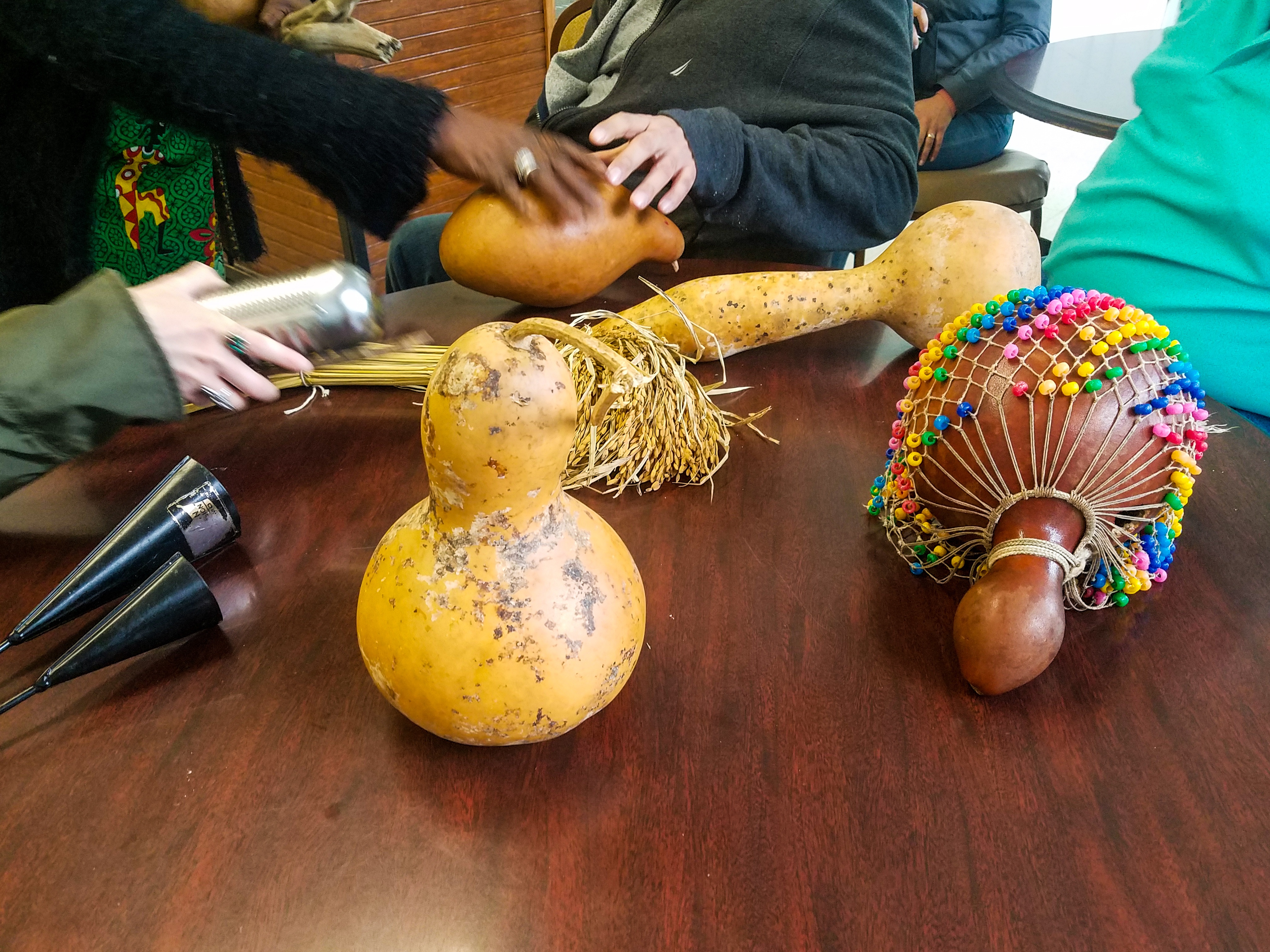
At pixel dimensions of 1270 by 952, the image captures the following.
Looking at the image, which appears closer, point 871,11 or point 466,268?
point 466,268

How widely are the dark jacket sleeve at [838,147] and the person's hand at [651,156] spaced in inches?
2.9

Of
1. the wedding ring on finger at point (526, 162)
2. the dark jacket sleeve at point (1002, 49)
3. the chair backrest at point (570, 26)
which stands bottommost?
the dark jacket sleeve at point (1002, 49)

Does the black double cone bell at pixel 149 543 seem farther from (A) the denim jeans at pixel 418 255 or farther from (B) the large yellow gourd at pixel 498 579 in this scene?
(A) the denim jeans at pixel 418 255

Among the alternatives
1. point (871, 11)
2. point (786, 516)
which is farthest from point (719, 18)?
point (786, 516)

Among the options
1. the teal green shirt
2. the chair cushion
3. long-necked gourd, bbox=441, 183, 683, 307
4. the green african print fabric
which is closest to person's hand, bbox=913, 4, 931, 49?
the chair cushion

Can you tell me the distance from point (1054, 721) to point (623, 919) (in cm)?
33

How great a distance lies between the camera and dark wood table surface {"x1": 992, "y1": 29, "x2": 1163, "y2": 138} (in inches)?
65.6

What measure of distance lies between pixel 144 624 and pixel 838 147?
1.07 metres

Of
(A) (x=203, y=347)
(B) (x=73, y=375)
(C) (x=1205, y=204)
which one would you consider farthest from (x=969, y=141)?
(B) (x=73, y=375)

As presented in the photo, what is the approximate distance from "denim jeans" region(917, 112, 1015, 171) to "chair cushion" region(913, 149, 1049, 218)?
4 centimetres

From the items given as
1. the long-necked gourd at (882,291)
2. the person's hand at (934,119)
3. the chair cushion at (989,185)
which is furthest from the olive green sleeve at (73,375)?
the person's hand at (934,119)

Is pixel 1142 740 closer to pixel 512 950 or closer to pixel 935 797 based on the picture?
pixel 935 797

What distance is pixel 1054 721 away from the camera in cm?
58

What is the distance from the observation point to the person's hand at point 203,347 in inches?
28.7
